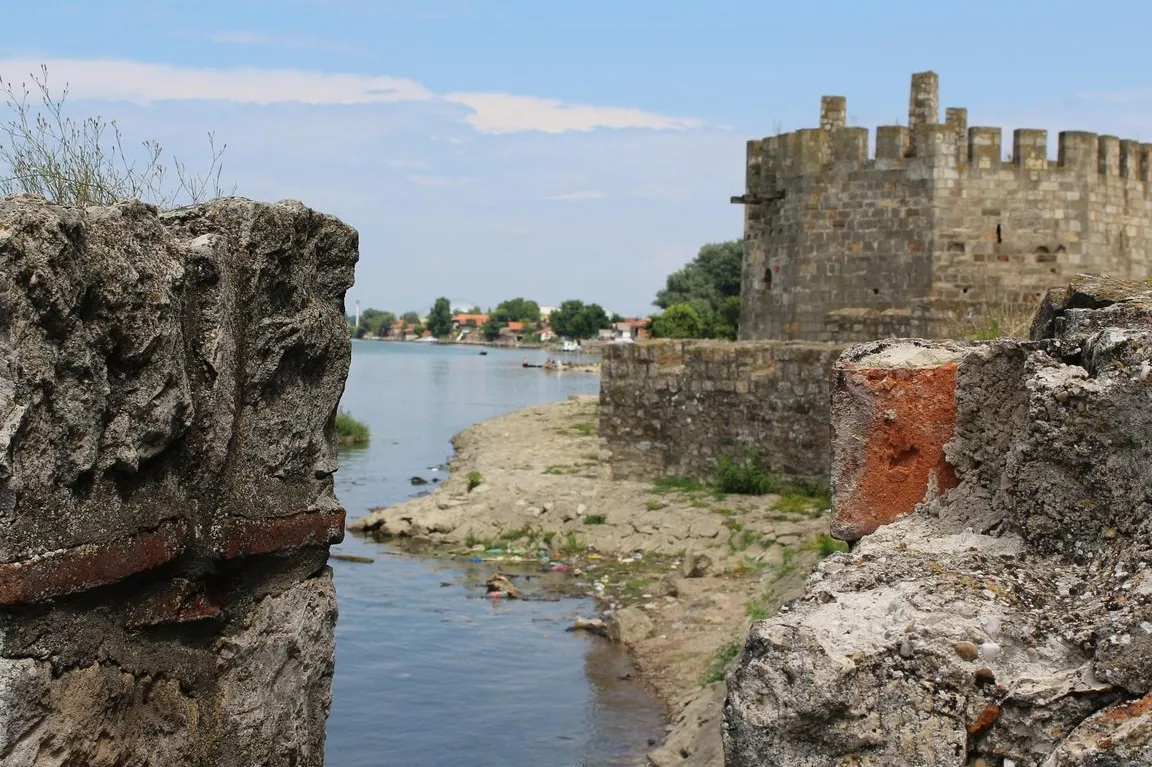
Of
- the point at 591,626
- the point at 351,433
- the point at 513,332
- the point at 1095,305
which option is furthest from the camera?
the point at 513,332

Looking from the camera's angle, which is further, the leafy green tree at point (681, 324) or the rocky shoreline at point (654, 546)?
the leafy green tree at point (681, 324)

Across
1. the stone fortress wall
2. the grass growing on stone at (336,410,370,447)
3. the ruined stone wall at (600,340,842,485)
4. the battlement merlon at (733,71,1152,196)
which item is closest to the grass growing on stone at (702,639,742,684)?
the ruined stone wall at (600,340,842,485)

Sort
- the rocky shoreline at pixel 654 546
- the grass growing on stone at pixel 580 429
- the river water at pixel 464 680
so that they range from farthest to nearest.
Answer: the grass growing on stone at pixel 580 429 < the rocky shoreline at pixel 654 546 < the river water at pixel 464 680

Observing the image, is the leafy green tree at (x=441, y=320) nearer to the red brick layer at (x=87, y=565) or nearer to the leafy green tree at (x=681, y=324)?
the leafy green tree at (x=681, y=324)

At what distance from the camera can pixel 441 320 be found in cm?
19650

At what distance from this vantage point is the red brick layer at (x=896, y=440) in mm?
4004

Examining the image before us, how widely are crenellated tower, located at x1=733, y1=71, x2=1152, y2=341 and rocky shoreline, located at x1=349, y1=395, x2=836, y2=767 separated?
4149 millimetres

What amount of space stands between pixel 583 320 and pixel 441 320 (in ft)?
192

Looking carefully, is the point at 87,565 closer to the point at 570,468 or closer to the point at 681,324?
the point at 570,468

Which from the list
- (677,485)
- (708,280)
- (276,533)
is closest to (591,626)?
(677,485)

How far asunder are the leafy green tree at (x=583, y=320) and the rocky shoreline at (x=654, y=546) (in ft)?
393

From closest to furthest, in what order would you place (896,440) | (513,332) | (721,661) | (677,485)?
1. (896,440)
2. (721,661)
3. (677,485)
4. (513,332)

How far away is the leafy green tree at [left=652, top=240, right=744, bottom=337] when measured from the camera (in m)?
62.0

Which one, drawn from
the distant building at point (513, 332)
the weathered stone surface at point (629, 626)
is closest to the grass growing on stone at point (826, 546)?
the weathered stone surface at point (629, 626)
